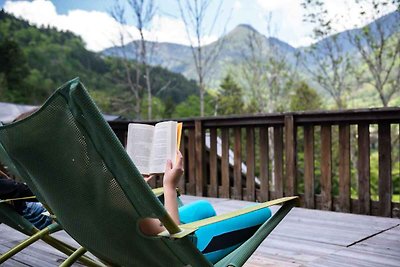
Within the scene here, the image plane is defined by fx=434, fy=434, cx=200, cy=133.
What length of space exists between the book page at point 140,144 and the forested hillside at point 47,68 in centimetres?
2378

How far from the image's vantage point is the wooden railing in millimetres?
3457

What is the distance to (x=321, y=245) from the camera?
102 inches

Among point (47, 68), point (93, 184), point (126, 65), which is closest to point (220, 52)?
point (126, 65)

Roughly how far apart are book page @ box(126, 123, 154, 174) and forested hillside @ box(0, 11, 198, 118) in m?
23.8

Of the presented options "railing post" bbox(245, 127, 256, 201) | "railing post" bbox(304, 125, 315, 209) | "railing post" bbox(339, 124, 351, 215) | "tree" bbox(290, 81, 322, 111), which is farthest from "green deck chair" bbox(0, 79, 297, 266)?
"tree" bbox(290, 81, 322, 111)

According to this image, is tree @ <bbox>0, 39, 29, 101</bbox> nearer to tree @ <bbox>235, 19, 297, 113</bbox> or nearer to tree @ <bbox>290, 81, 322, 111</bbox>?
tree @ <bbox>235, 19, 297, 113</bbox>

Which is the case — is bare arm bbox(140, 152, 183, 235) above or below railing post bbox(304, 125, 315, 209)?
above

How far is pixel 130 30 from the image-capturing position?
66.2 ft

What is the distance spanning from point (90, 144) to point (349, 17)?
1649 centimetres

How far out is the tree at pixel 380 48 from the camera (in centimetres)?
1483

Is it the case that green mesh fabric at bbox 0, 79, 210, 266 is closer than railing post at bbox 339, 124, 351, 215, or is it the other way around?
green mesh fabric at bbox 0, 79, 210, 266

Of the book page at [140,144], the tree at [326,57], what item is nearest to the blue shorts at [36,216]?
the book page at [140,144]

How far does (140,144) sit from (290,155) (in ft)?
8.67

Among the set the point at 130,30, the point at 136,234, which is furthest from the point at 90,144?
the point at 130,30
